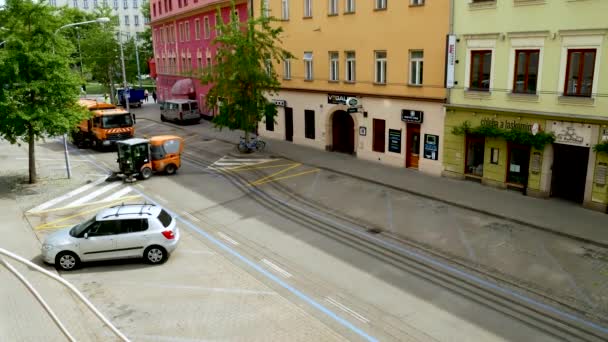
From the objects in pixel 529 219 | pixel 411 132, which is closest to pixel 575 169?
pixel 529 219

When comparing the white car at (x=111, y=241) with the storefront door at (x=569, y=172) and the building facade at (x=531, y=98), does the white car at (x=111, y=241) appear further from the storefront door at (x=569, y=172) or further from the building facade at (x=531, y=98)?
the storefront door at (x=569, y=172)

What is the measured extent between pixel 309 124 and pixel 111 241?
19695mm

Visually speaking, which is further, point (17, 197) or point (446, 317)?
point (17, 197)

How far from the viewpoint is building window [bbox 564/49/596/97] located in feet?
58.2

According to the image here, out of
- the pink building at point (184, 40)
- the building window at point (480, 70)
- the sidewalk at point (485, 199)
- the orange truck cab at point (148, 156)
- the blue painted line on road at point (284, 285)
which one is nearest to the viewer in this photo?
the blue painted line on road at point (284, 285)

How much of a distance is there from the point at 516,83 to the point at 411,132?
600 cm

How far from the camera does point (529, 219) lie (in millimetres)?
17562

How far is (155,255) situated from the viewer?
14320 mm

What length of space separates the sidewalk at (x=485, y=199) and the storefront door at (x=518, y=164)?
20.2 inches

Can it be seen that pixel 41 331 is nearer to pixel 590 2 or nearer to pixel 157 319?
pixel 157 319

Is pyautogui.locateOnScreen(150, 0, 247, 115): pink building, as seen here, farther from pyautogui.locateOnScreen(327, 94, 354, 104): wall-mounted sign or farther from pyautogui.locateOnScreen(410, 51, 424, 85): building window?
pyautogui.locateOnScreen(410, 51, 424, 85): building window

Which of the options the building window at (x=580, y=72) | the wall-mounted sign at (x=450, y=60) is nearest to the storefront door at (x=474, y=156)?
the wall-mounted sign at (x=450, y=60)

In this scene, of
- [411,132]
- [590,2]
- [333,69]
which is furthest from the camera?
[333,69]

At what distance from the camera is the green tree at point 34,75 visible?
70.3ft
